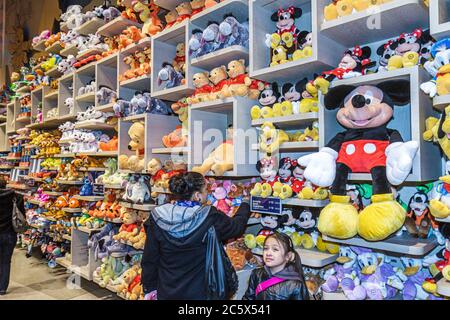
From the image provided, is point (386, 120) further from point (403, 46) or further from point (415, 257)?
point (415, 257)

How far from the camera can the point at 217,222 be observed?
1.78m

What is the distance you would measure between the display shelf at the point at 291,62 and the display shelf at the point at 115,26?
63.8 inches

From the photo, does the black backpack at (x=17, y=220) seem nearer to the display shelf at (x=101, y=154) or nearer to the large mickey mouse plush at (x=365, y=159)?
the display shelf at (x=101, y=154)

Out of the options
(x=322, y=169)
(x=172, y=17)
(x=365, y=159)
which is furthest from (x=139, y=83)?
(x=365, y=159)

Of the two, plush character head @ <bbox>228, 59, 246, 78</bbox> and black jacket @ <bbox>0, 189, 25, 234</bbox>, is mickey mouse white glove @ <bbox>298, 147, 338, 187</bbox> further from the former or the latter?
black jacket @ <bbox>0, 189, 25, 234</bbox>

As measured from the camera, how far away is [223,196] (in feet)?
7.40

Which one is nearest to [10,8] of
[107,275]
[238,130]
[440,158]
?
[107,275]

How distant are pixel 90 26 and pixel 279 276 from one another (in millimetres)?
3287

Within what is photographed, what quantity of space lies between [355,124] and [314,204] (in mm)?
425

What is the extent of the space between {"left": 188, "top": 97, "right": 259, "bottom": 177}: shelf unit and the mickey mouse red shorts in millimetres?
652

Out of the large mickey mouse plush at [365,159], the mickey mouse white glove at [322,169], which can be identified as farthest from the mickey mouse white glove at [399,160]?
the mickey mouse white glove at [322,169]

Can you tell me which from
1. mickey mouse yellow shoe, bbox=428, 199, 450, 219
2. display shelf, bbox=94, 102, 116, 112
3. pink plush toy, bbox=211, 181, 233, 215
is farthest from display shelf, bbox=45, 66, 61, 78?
mickey mouse yellow shoe, bbox=428, 199, 450, 219

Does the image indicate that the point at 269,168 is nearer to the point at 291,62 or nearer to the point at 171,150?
the point at 291,62

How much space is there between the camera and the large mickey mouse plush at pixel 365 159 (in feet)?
4.47
